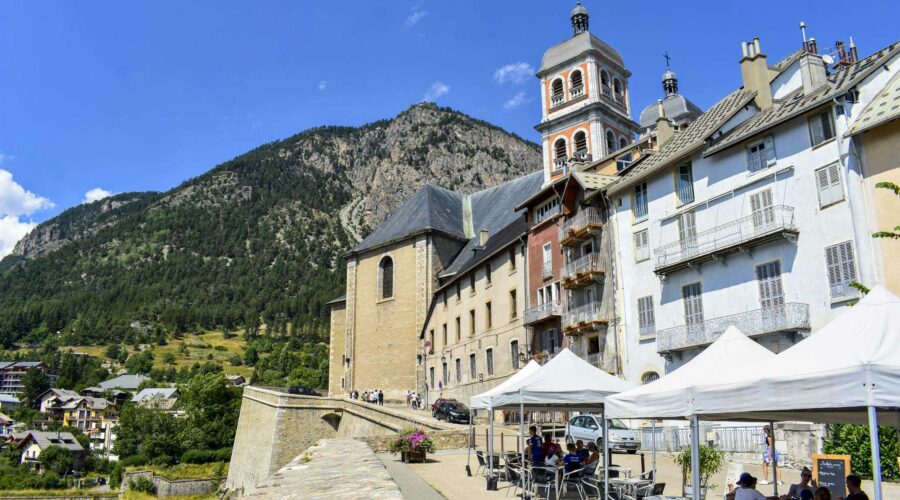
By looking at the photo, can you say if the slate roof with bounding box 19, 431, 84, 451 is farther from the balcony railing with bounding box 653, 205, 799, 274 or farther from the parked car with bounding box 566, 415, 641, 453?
the balcony railing with bounding box 653, 205, 799, 274

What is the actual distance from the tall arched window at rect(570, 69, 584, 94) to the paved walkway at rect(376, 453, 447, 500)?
3199cm

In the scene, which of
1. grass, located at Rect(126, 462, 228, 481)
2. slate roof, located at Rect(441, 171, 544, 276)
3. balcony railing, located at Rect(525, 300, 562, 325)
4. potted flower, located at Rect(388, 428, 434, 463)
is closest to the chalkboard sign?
potted flower, located at Rect(388, 428, 434, 463)

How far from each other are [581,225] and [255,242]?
162187 mm

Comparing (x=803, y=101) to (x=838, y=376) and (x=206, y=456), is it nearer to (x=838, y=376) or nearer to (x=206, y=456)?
(x=838, y=376)

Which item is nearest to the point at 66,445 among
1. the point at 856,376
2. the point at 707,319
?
the point at 707,319

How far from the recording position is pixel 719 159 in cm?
2388

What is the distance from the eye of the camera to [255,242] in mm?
181000

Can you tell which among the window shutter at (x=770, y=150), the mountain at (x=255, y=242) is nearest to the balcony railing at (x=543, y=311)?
the window shutter at (x=770, y=150)

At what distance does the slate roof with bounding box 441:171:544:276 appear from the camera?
49531 mm

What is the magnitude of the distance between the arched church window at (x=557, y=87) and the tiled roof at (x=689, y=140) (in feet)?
58.3

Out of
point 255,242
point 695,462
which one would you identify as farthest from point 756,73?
point 255,242

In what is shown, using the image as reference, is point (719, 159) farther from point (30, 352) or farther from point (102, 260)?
point (102, 260)

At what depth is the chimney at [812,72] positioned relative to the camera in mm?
22562

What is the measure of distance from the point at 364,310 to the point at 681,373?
45135 mm
